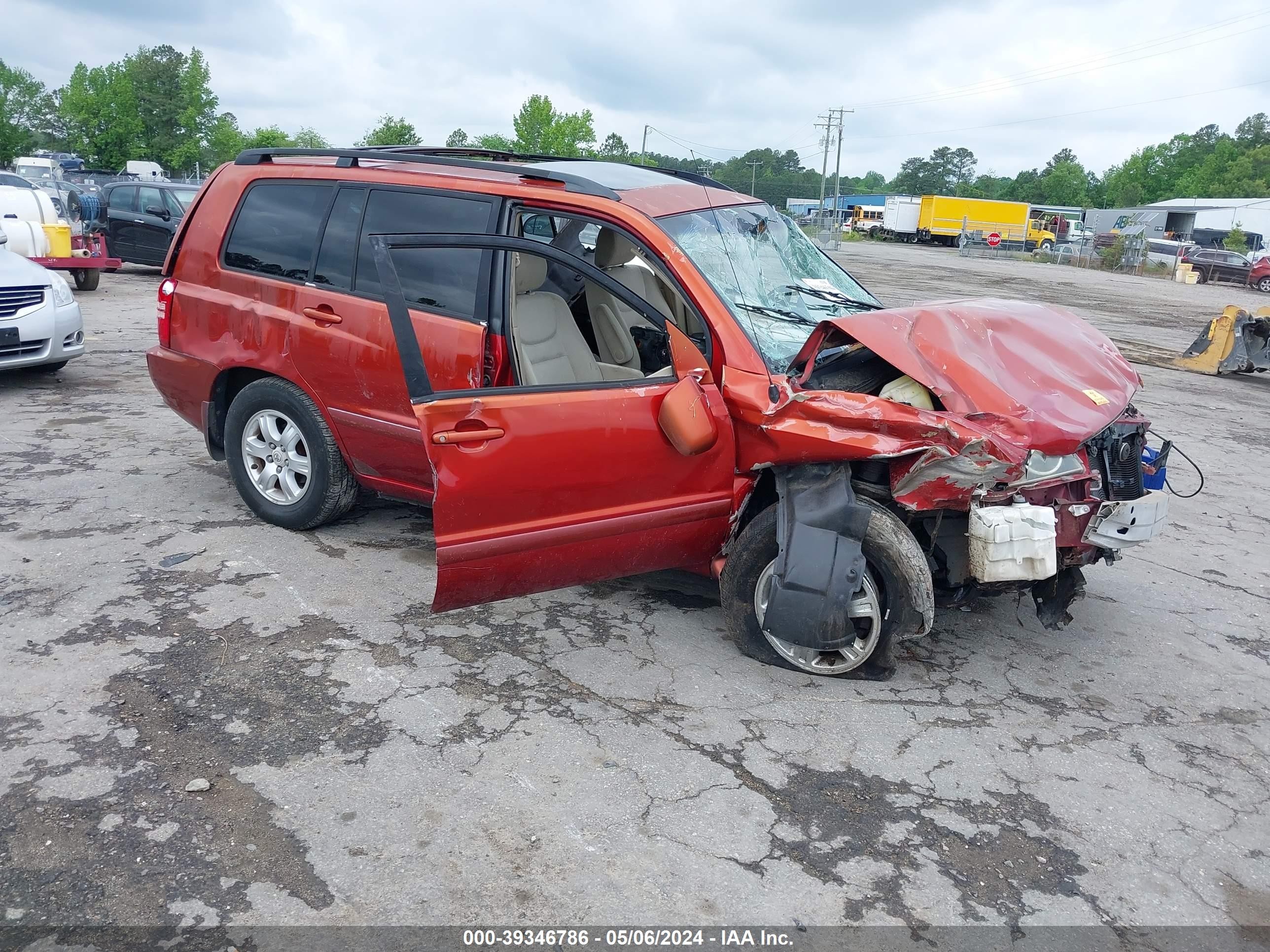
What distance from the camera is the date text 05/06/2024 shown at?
2529 millimetres

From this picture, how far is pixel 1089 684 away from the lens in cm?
404

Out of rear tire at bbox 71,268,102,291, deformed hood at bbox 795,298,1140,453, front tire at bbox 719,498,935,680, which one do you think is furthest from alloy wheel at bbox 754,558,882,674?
rear tire at bbox 71,268,102,291

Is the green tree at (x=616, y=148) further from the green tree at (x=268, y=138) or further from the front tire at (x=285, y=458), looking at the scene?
the front tire at (x=285, y=458)

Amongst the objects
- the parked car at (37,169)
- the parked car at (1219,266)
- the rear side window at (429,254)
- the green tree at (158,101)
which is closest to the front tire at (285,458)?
the rear side window at (429,254)

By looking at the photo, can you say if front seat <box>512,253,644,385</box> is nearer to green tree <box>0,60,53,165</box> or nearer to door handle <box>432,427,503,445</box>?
door handle <box>432,427,503,445</box>

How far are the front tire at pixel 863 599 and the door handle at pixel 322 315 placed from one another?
2.33 metres

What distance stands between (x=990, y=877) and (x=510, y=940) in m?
1.42

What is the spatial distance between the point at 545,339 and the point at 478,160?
1.12m

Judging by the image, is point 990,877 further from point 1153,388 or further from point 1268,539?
point 1153,388

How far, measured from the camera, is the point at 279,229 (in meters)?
5.08

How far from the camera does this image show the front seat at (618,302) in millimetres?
4848

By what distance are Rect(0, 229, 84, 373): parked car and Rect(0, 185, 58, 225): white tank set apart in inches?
256

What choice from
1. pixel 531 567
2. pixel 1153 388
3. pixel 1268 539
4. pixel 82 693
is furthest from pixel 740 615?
pixel 1153 388

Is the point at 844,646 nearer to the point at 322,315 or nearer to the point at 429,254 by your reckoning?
the point at 429,254
